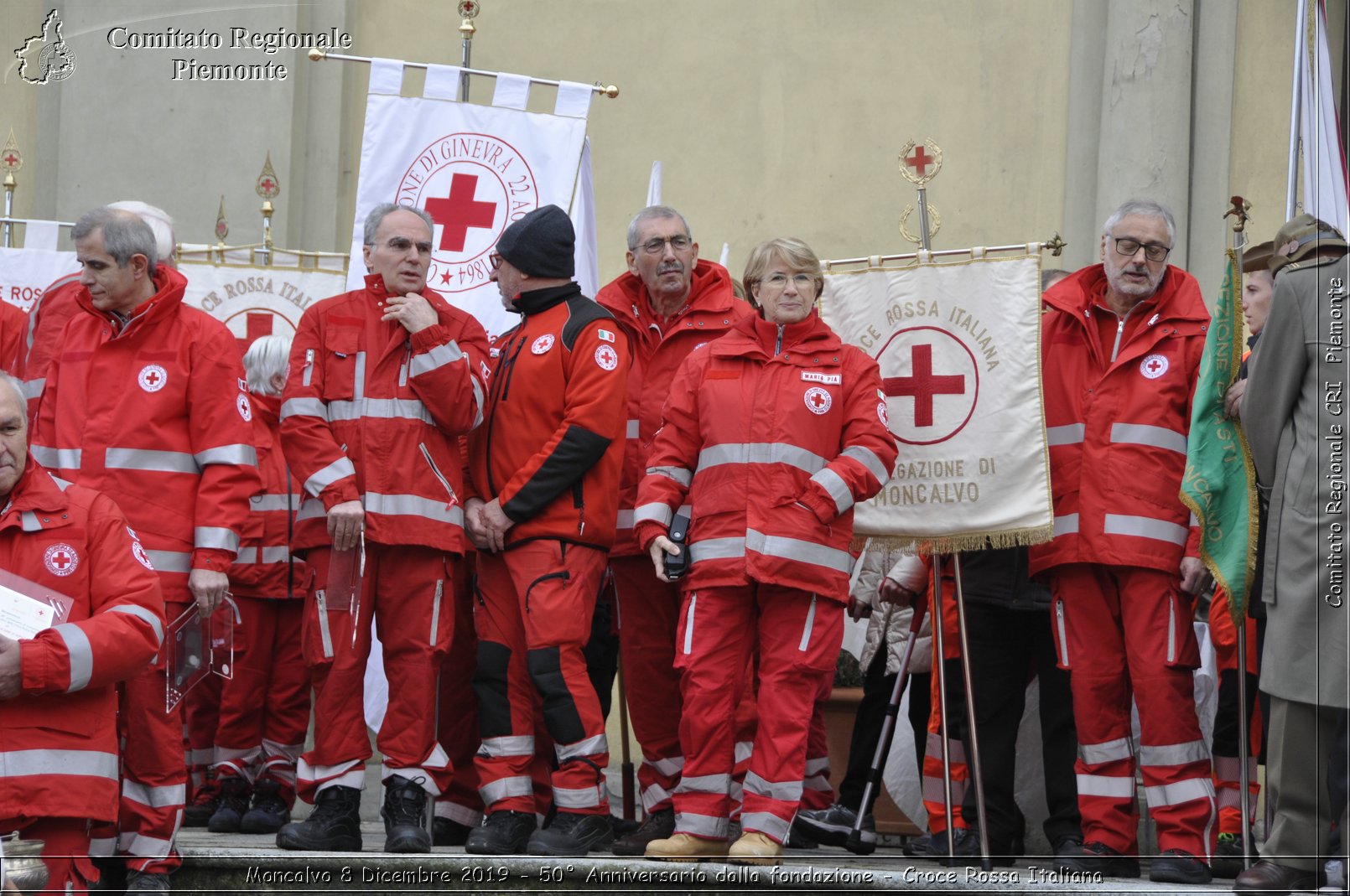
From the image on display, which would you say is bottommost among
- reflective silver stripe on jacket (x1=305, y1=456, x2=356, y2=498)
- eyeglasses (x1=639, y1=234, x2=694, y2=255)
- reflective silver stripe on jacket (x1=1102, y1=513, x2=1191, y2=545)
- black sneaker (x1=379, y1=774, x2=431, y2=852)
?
black sneaker (x1=379, y1=774, x2=431, y2=852)

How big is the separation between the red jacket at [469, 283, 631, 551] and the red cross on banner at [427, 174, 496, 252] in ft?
4.59

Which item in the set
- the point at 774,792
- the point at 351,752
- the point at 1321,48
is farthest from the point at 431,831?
the point at 1321,48

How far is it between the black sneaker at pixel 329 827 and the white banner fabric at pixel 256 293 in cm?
336

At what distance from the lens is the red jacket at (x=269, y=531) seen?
7.30 m

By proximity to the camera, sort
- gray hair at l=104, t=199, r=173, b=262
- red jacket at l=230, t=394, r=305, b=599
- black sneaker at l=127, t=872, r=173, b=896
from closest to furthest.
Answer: black sneaker at l=127, t=872, r=173, b=896 → gray hair at l=104, t=199, r=173, b=262 → red jacket at l=230, t=394, r=305, b=599

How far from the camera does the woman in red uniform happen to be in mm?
5906

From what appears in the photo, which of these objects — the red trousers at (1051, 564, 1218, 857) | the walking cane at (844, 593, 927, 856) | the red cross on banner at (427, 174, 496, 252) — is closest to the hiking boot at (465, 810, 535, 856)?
the walking cane at (844, 593, 927, 856)

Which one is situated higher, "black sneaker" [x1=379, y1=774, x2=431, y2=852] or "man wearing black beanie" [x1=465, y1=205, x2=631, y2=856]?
"man wearing black beanie" [x1=465, y1=205, x2=631, y2=856]

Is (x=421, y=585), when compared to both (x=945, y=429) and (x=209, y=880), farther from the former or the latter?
(x=945, y=429)

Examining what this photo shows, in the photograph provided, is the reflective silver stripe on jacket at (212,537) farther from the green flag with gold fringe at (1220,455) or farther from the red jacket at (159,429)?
the green flag with gold fringe at (1220,455)

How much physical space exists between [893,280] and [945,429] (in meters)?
0.62

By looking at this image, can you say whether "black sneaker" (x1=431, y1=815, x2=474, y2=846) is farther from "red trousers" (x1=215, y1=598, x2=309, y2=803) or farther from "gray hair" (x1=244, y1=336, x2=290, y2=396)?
"gray hair" (x1=244, y1=336, x2=290, y2=396)

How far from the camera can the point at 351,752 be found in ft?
19.9

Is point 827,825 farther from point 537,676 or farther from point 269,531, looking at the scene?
point 269,531
